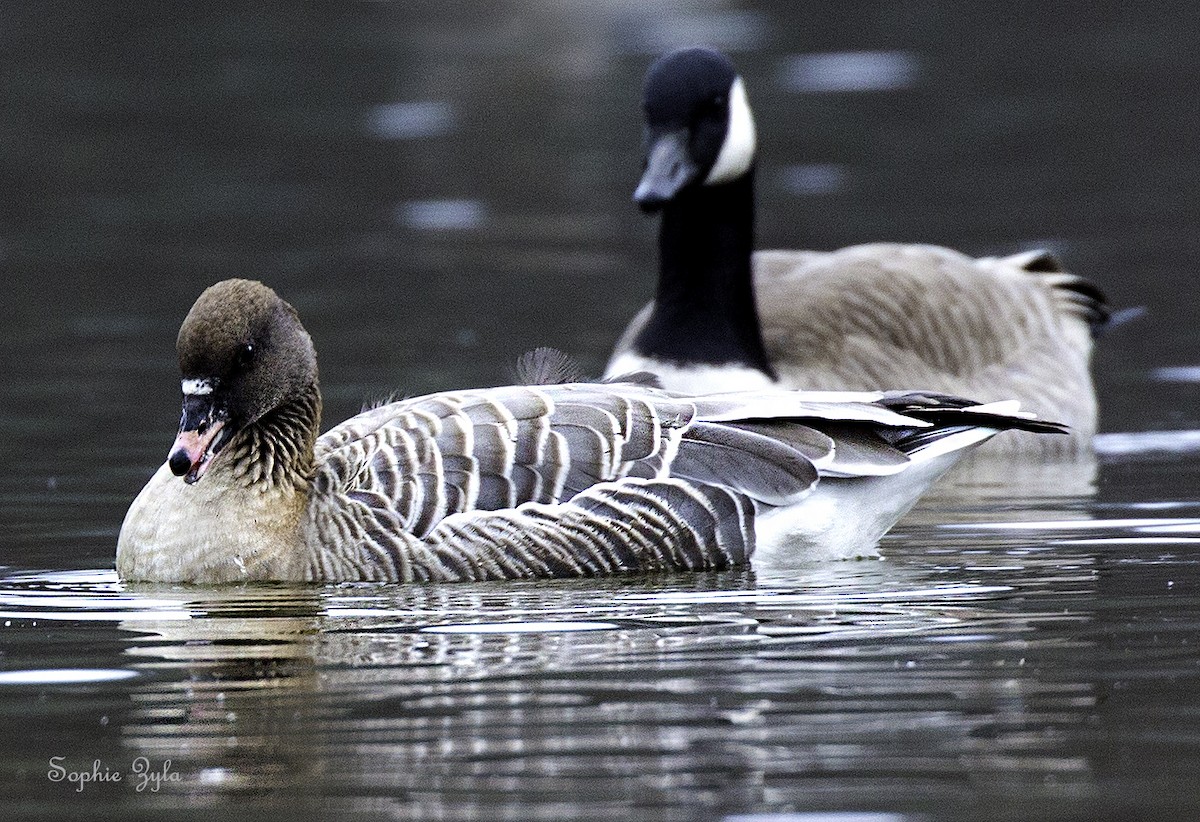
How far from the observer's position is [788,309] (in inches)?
593

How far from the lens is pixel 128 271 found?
71.2 ft

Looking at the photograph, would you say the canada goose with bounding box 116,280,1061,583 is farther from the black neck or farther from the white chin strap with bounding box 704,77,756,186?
the white chin strap with bounding box 704,77,756,186

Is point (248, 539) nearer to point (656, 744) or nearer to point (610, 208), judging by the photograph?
point (656, 744)

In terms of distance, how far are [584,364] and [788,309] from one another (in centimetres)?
244

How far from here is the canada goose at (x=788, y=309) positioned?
14.4m

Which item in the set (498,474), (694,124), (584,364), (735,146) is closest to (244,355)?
(498,474)

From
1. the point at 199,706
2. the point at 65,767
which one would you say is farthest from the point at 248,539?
the point at 65,767

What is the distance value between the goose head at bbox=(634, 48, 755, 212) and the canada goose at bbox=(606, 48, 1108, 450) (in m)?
0.01

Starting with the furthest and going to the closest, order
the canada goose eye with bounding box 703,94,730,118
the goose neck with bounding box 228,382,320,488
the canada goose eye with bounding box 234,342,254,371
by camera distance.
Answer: the canada goose eye with bounding box 703,94,730,118
the goose neck with bounding box 228,382,320,488
the canada goose eye with bounding box 234,342,254,371

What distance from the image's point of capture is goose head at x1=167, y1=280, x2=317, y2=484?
10219 millimetres

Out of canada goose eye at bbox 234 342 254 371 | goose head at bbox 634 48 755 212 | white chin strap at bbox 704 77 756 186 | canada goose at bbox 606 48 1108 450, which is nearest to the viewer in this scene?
canada goose eye at bbox 234 342 254 371

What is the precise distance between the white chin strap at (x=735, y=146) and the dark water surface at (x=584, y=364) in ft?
8.05

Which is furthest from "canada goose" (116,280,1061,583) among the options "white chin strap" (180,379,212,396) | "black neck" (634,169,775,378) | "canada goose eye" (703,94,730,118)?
"canada goose eye" (703,94,730,118)

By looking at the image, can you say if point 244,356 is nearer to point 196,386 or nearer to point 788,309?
point 196,386
